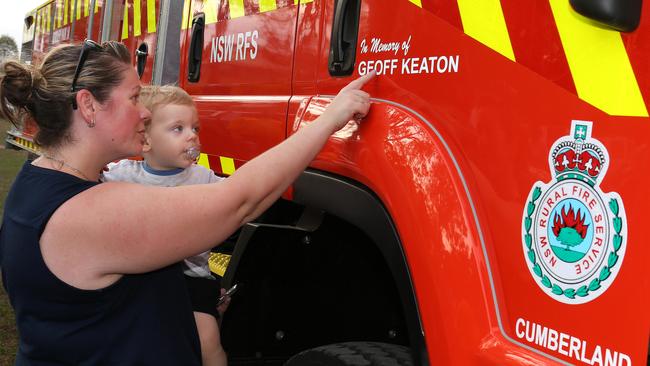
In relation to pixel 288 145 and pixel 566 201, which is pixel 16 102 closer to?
pixel 288 145

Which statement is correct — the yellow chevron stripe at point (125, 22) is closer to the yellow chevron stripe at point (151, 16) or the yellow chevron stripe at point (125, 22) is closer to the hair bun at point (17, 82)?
the yellow chevron stripe at point (151, 16)

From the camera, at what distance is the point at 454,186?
1.49 m

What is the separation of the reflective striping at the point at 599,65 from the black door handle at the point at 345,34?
67cm

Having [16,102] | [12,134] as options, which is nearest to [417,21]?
[16,102]

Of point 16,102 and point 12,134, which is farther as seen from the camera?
point 12,134

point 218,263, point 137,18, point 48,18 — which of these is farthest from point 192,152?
point 48,18

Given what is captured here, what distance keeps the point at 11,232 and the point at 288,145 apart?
0.64 m

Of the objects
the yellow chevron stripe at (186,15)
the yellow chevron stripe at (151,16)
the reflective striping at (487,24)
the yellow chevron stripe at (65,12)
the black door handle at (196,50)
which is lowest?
the reflective striping at (487,24)

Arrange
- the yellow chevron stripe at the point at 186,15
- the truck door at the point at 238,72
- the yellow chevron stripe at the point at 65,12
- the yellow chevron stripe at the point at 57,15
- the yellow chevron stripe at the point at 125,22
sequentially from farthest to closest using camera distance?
the yellow chevron stripe at the point at 57,15
the yellow chevron stripe at the point at 65,12
the yellow chevron stripe at the point at 125,22
the yellow chevron stripe at the point at 186,15
the truck door at the point at 238,72

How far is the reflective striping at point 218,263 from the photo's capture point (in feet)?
8.52

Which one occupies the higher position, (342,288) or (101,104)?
(101,104)

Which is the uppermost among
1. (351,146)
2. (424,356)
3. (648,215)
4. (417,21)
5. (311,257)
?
(417,21)

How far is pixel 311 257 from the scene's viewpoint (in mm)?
2225

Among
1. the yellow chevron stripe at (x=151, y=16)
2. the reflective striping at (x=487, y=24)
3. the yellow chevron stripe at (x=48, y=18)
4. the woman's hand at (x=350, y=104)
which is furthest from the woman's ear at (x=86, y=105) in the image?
the yellow chevron stripe at (x=48, y=18)
